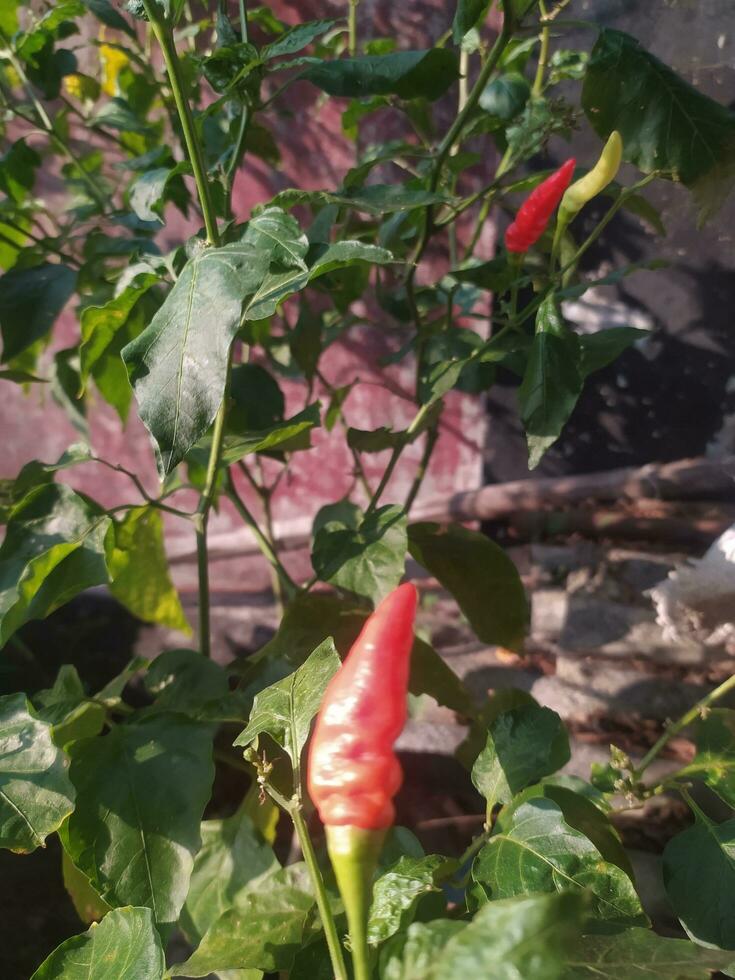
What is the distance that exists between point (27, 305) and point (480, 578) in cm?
67

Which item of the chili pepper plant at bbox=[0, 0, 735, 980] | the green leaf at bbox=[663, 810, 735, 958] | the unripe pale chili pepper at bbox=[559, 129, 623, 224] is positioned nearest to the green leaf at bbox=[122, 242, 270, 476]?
the chili pepper plant at bbox=[0, 0, 735, 980]

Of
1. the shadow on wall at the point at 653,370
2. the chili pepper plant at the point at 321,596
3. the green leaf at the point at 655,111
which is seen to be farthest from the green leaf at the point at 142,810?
the shadow on wall at the point at 653,370

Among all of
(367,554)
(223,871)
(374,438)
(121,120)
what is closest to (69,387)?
(121,120)

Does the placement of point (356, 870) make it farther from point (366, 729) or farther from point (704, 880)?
point (704, 880)

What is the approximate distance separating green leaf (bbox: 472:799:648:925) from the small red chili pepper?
542 millimetres

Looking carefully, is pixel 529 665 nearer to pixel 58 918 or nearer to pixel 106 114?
pixel 58 918

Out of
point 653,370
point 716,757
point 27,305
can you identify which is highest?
point 27,305

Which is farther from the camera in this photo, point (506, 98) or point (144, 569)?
point (144, 569)

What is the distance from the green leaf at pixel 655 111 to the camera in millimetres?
665

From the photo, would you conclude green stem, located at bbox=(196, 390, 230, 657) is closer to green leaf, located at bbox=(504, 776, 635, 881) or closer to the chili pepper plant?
the chili pepper plant

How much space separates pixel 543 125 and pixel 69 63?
24.8 inches

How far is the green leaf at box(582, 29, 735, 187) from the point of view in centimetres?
66

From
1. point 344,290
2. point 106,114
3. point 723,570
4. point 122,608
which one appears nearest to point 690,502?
point 723,570

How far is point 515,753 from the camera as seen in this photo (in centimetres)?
66
